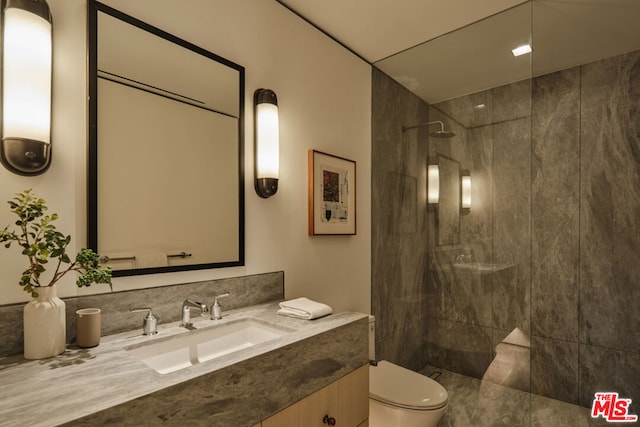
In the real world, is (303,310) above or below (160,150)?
below

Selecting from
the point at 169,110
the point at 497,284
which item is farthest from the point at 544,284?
the point at 169,110

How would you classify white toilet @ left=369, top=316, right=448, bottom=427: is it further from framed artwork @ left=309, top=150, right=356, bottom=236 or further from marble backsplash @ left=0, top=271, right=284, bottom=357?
framed artwork @ left=309, top=150, right=356, bottom=236

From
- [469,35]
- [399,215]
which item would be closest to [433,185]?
[399,215]

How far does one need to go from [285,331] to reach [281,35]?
1.49 meters

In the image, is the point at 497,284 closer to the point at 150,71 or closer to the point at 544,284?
the point at 544,284

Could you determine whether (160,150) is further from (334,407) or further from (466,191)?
(466,191)

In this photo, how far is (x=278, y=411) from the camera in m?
1.02

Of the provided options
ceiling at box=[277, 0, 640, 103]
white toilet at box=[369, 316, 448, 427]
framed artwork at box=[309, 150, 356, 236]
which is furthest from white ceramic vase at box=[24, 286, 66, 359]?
ceiling at box=[277, 0, 640, 103]

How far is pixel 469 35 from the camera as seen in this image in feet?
7.18

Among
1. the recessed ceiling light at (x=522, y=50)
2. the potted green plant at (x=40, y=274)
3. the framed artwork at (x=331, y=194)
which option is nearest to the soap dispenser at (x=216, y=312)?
the potted green plant at (x=40, y=274)

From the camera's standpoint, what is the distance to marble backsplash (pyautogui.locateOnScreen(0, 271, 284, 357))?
0.98 metres

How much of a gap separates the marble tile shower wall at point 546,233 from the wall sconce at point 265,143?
3.50 ft

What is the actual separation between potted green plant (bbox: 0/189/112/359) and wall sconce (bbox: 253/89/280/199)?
2.64 feet

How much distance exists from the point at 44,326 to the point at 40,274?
0.17 m
